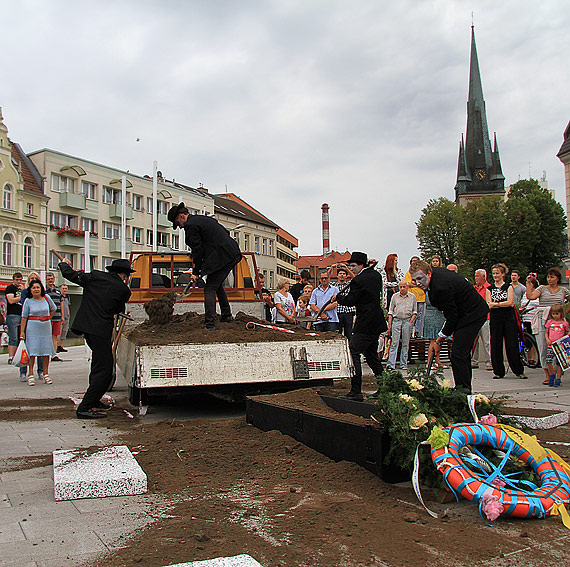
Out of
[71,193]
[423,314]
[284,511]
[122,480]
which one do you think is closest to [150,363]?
[122,480]

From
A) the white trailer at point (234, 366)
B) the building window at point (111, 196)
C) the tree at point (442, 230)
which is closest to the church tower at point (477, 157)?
the tree at point (442, 230)

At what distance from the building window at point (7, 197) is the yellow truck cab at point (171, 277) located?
122 ft

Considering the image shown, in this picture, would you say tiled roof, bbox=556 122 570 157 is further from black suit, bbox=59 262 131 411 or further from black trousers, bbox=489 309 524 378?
black suit, bbox=59 262 131 411

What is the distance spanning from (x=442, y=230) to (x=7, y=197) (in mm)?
44458

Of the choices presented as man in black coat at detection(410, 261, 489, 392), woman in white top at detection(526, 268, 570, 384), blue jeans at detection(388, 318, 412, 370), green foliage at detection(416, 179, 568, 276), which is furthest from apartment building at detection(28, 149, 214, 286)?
man in black coat at detection(410, 261, 489, 392)

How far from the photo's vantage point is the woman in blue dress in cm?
1063

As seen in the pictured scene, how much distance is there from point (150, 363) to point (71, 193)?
147 ft

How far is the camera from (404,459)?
3.89 meters

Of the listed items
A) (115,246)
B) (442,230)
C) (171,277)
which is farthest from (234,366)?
(442,230)

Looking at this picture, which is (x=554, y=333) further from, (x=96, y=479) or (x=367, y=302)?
(x=96, y=479)

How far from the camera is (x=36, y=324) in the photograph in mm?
10609

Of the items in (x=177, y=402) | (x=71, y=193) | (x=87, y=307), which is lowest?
(x=177, y=402)

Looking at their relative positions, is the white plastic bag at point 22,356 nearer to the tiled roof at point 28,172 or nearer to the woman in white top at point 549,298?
the woman in white top at point 549,298

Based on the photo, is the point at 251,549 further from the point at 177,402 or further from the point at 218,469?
the point at 177,402
